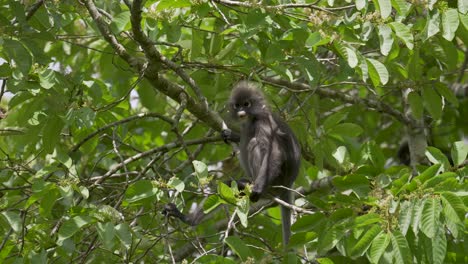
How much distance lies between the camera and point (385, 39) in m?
4.17

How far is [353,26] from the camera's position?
14.5ft

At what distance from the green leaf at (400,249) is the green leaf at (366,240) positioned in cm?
11

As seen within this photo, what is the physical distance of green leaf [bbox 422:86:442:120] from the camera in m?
5.58

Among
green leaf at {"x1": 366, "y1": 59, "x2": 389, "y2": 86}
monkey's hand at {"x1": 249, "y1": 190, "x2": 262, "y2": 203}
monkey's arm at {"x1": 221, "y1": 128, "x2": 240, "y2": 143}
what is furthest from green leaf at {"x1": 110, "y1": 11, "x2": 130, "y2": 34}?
monkey's hand at {"x1": 249, "y1": 190, "x2": 262, "y2": 203}

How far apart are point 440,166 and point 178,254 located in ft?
8.60

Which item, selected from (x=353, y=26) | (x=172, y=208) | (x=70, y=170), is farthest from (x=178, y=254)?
(x=353, y=26)

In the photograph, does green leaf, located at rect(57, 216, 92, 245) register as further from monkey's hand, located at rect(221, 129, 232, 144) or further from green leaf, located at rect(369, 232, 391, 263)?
monkey's hand, located at rect(221, 129, 232, 144)

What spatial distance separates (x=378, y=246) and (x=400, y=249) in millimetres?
99

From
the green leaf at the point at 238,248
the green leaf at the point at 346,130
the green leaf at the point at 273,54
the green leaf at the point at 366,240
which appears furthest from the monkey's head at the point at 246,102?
the green leaf at the point at 366,240

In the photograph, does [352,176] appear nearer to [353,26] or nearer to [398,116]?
[353,26]

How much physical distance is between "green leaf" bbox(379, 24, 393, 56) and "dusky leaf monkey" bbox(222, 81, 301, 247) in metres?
1.61

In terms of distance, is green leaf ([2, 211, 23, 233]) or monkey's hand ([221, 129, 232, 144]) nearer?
green leaf ([2, 211, 23, 233])

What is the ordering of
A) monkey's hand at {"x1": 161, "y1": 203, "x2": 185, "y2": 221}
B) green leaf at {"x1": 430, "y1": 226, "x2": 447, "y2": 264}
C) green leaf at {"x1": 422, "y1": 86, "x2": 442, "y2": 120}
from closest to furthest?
green leaf at {"x1": 430, "y1": 226, "x2": 447, "y2": 264} → monkey's hand at {"x1": 161, "y1": 203, "x2": 185, "y2": 221} → green leaf at {"x1": 422, "y1": 86, "x2": 442, "y2": 120}

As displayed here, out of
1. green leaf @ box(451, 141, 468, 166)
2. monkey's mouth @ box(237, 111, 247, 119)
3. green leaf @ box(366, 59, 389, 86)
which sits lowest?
monkey's mouth @ box(237, 111, 247, 119)
